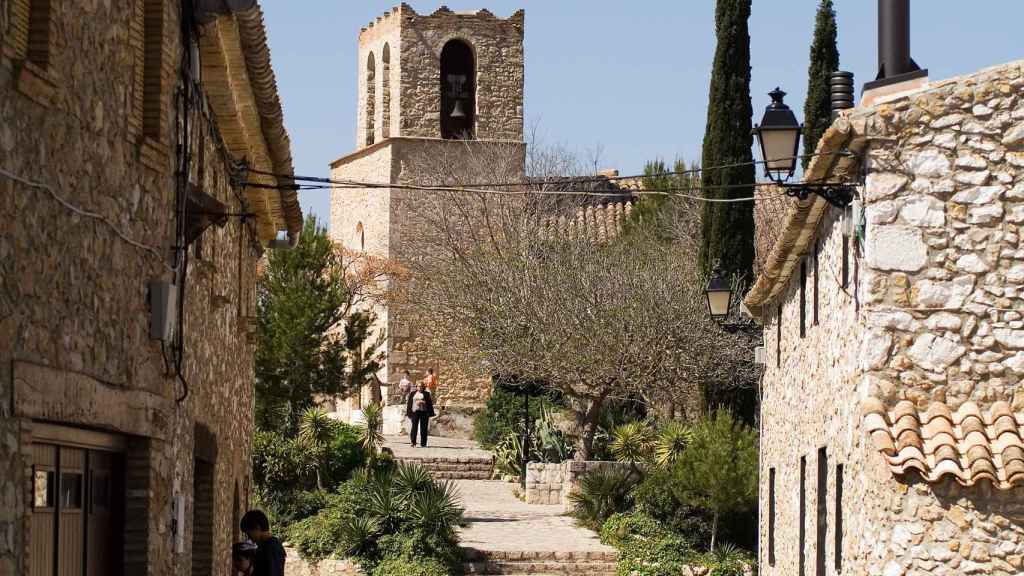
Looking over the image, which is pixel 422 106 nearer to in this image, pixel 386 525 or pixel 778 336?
pixel 386 525

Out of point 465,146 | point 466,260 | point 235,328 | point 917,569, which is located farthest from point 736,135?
point 917,569

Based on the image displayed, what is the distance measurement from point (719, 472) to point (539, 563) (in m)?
3.84

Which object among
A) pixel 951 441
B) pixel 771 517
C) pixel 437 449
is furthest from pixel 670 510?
pixel 951 441

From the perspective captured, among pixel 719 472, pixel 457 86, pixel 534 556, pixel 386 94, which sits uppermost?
pixel 457 86

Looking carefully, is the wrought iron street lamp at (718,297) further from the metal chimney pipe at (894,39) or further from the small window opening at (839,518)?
the metal chimney pipe at (894,39)

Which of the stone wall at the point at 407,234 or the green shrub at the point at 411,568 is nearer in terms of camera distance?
the green shrub at the point at 411,568

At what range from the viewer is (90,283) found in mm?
8242

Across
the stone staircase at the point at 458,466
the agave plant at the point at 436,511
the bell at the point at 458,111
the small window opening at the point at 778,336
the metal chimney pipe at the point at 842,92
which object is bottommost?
the agave plant at the point at 436,511

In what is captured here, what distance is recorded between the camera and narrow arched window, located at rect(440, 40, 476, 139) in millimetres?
50938

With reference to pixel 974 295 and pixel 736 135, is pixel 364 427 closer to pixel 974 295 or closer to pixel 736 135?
pixel 736 135

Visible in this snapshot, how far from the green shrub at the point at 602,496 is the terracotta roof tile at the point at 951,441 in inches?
729

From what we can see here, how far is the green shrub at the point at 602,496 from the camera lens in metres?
31.1

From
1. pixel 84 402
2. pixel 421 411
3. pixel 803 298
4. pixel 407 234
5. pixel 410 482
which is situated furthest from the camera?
pixel 407 234

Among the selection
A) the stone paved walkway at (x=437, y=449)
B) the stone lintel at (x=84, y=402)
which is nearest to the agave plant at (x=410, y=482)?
the stone paved walkway at (x=437, y=449)
